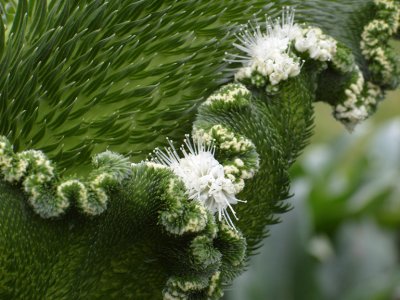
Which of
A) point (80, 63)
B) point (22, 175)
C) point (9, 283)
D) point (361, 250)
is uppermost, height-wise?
point (361, 250)

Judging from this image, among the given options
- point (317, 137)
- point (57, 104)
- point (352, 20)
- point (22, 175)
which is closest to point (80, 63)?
point (57, 104)

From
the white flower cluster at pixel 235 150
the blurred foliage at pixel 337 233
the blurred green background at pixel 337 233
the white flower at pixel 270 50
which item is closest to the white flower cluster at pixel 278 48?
the white flower at pixel 270 50

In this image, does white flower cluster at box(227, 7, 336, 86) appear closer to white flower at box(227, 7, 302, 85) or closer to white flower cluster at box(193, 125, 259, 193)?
white flower at box(227, 7, 302, 85)

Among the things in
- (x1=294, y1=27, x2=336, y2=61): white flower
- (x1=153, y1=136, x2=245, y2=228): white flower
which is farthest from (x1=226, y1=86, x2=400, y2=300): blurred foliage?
(x1=153, y1=136, x2=245, y2=228): white flower

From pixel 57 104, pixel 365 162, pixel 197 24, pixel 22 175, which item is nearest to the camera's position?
pixel 22 175

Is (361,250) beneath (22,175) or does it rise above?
above

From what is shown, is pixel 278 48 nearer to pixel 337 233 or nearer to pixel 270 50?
pixel 270 50

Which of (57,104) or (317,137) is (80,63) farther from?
(317,137)

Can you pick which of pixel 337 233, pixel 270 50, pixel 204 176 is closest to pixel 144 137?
pixel 204 176
